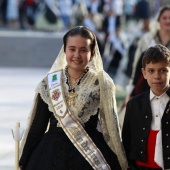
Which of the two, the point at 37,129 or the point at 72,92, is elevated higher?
the point at 72,92

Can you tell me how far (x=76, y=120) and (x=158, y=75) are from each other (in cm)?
61

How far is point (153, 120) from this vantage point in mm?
5113

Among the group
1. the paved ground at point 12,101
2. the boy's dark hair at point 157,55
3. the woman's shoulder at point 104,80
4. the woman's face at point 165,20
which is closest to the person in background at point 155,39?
the woman's face at point 165,20

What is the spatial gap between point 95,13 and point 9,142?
1377 centimetres

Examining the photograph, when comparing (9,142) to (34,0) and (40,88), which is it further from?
(34,0)

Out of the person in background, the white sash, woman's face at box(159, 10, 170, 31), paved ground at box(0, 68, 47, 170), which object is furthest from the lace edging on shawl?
paved ground at box(0, 68, 47, 170)

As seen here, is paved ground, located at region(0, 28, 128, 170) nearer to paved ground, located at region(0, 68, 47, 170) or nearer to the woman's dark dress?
paved ground, located at region(0, 68, 47, 170)

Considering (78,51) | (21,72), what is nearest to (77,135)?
(78,51)

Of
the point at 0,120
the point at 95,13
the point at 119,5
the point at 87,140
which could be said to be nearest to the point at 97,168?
the point at 87,140

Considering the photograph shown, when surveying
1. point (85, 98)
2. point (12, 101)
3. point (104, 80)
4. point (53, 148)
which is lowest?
point (12, 101)

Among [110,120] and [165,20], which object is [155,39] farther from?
[110,120]

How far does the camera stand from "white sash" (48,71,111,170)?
521 cm

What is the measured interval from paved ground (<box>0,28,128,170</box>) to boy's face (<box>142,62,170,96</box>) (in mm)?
4246

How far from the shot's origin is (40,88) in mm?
5418
